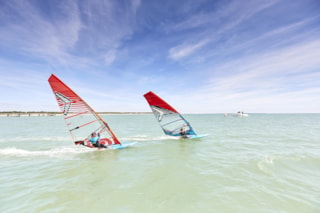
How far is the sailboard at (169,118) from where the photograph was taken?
529 inches

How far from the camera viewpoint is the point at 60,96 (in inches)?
363

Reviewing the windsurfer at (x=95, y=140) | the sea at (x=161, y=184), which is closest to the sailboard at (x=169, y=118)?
the windsurfer at (x=95, y=140)

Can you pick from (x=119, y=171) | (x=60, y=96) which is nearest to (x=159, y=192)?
(x=119, y=171)

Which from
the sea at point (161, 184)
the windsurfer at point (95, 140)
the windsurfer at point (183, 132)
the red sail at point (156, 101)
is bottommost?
the sea at point (161, 184)

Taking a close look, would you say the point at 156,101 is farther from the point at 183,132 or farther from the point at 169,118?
the point at 183,132

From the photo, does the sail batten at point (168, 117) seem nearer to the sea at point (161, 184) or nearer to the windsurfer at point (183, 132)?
the windsurfer at point (183, 132)

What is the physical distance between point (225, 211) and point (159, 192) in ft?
6.38

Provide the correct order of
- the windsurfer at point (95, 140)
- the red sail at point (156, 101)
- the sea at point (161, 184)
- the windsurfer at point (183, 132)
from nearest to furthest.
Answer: the sea at point (161, 184) < the windsurfer at point (95, 140) < the red sail at point (156, 101) < the windsurfer at point (183, 132)

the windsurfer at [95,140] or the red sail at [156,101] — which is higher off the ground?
the red sail at [156,101]

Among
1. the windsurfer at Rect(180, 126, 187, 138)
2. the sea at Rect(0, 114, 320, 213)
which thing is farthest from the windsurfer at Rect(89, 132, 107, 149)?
the windsurfer at Rect(180, 126, 187, 138)

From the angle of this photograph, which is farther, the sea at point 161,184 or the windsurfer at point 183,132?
the windsurfer at point 183,132

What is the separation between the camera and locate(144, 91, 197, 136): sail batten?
13.4 m

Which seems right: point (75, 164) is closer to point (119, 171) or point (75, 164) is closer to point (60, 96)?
point (119, 171)

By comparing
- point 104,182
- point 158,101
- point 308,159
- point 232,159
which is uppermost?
point 158,101
